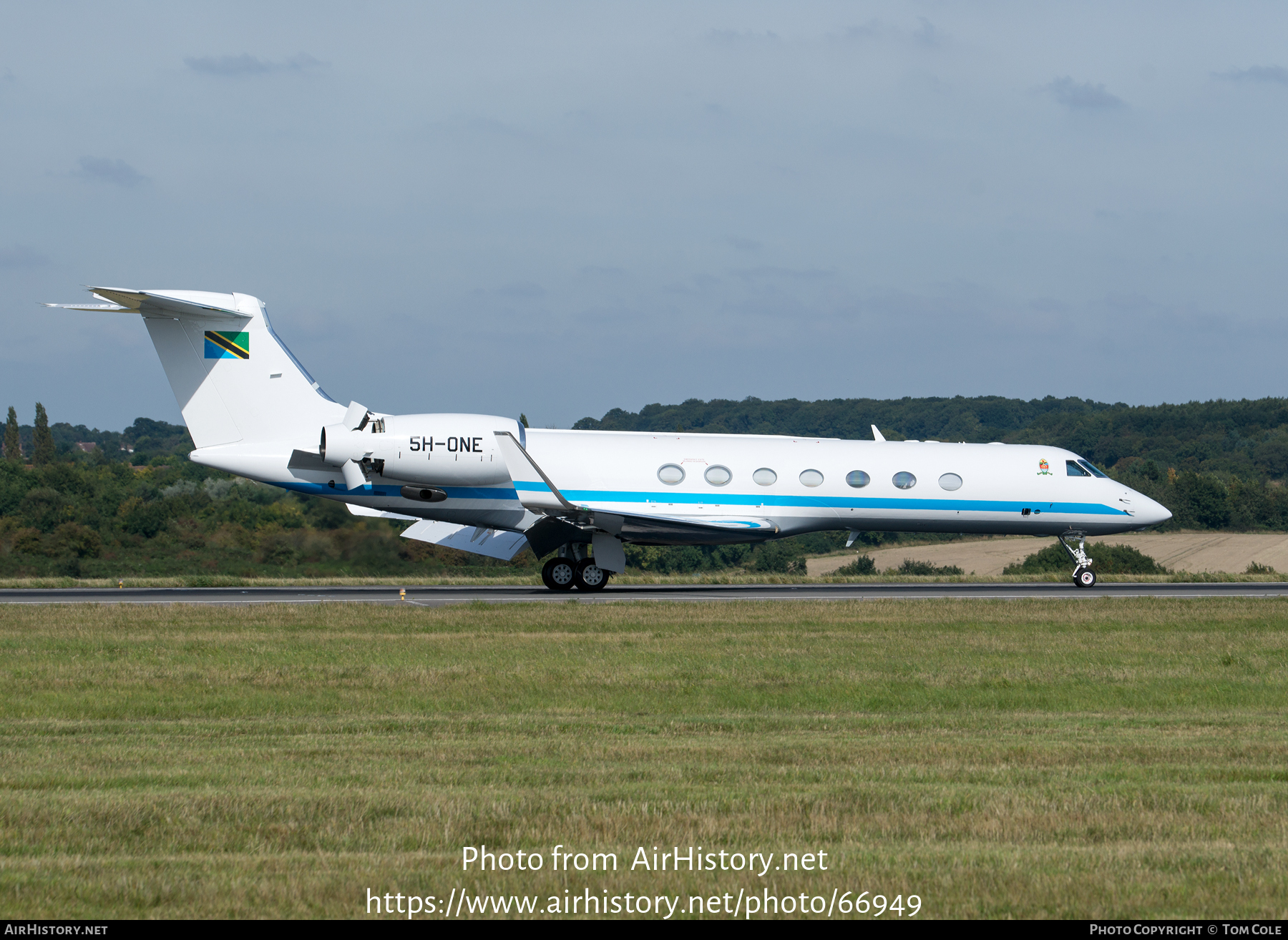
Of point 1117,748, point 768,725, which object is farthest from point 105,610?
point 1117,748

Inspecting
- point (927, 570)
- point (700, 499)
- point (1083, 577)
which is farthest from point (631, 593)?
point (927, 570)

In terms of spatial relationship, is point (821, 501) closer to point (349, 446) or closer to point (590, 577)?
point (590, 577)

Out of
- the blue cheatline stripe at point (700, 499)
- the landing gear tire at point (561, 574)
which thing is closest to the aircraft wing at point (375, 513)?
the blue cheatline stripe at point (700, 499)

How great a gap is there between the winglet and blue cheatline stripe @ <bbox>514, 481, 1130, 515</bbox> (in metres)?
0.03

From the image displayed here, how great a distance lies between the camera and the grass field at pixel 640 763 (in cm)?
581

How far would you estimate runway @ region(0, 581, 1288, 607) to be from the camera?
2356 cm

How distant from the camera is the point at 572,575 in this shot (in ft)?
83.6

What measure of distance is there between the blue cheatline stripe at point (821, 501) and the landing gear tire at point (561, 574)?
1563 millimetres

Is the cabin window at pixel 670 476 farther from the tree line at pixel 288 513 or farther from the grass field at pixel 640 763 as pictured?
the tree line at pixel 288 513

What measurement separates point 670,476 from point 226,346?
9.02 metres

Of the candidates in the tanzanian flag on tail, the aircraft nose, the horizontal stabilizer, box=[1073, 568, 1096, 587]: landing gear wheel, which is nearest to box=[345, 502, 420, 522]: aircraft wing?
the horizontal stabilizer

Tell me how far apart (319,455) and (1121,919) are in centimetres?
2056

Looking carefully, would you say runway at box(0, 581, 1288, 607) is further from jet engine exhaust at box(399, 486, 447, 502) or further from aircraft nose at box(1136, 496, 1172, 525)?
jet engine exhaust at box(399, 486, 447, 502)
